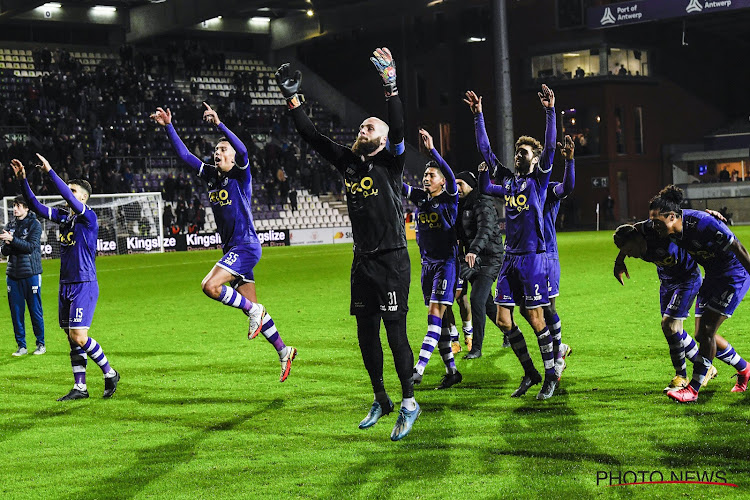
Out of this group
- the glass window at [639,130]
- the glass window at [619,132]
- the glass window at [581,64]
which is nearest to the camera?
the glass window at [581,64]

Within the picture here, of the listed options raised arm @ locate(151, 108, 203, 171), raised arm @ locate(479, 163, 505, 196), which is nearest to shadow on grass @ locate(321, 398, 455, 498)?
raised arm @ locate(479, 163, 505, 196)

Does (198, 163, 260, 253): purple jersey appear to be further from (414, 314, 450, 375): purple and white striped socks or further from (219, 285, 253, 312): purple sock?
(414, 314, 450, 375): purple and white striped socks

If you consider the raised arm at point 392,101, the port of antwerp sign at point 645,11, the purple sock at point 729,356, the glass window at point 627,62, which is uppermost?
the port of antwerp sign at point 645,11

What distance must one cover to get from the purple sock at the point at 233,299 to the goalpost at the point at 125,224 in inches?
1021

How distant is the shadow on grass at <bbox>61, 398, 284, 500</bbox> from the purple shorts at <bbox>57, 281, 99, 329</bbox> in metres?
2.18

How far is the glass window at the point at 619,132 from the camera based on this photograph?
5362 cm

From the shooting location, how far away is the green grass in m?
6.08

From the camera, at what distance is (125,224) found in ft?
118

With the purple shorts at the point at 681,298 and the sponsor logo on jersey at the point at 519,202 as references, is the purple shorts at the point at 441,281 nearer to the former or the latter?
the sponsor logo on jersey at the point at 519,202

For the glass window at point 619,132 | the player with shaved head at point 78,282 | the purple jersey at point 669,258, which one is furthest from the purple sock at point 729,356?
the glass window at point 619,132

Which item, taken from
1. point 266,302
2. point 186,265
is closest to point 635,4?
point 186,265

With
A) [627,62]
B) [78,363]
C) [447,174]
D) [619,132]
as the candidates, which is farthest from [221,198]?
[627,62]

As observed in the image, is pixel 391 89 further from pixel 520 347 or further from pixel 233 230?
pixel 233 230

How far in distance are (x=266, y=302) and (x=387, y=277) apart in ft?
41.9
